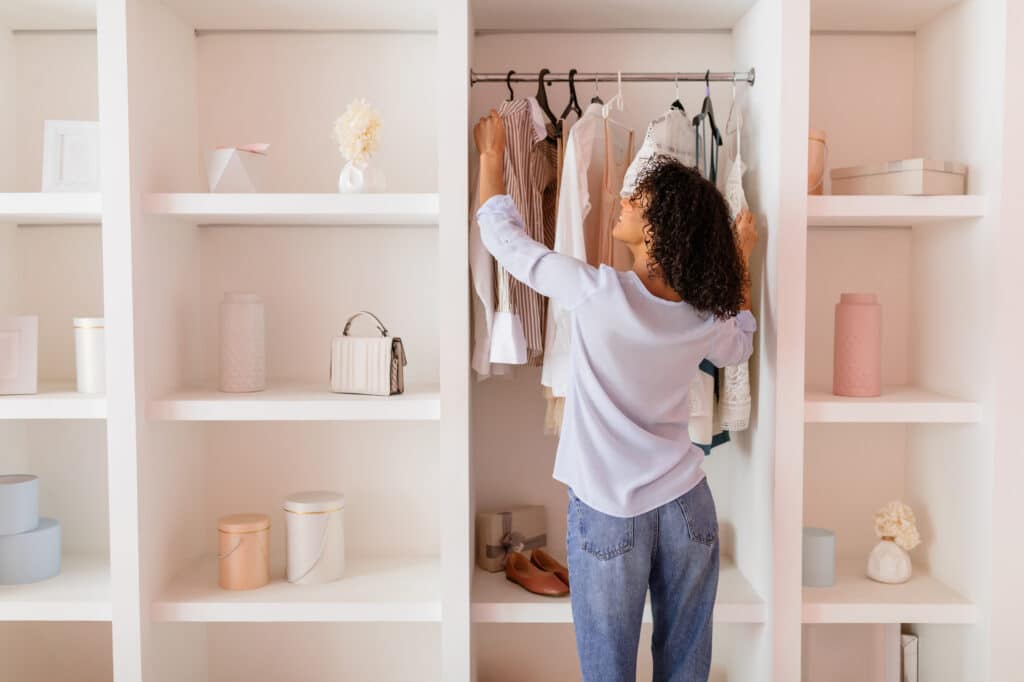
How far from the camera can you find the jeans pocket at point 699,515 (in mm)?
1802

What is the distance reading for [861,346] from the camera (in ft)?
7.29

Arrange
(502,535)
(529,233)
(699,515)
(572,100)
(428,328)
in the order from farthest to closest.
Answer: (428,328)
(502,535)
(572,100)
(529,233)
(699,515)

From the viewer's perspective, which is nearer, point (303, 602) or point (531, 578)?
point (303, 602)

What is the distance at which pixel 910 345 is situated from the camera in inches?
100

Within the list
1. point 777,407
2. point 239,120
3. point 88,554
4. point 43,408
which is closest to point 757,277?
point 777,407

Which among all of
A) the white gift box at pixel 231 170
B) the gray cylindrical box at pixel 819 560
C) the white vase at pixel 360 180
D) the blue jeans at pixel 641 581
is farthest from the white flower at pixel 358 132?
the gray cylindrical box at pixel 819 560

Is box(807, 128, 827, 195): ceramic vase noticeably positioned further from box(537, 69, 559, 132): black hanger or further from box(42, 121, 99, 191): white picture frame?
box(42, 121, 99, 191): white picture frame

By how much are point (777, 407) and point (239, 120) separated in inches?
67.9

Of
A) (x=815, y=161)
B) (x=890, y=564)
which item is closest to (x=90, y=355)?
(x=815, y=161)

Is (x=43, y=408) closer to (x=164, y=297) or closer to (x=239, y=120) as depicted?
(x=164, y=297)

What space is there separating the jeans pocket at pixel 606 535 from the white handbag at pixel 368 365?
0.68m

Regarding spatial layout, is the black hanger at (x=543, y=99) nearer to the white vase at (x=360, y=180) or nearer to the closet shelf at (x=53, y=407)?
the white vase at (x=360, y=180)

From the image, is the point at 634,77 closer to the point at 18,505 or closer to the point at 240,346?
the point at 240,346

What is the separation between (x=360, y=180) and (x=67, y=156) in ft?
2.44
